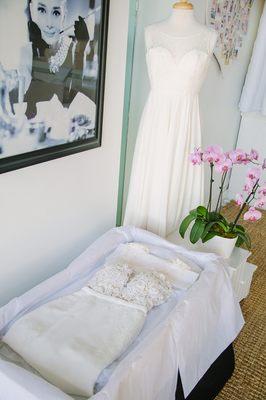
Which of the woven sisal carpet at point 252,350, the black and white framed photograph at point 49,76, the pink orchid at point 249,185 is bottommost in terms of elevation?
the woven sisal carpet at point 252,350

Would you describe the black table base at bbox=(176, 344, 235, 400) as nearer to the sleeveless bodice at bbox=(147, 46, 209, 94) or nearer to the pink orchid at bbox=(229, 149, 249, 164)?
the pink orchid at bbox=(229, 149, 249, 164)

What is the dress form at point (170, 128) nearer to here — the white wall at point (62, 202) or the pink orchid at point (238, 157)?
the white wall at point (62, 202)

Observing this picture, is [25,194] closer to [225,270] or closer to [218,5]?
[225,270]

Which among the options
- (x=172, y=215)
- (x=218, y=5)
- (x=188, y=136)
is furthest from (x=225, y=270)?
(x=218, y=5)

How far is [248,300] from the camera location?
2.00m

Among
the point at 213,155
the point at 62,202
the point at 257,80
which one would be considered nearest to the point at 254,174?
the point at 213,155

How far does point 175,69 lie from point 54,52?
59 centimetres

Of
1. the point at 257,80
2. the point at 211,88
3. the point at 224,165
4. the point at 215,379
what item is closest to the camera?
the point at 215,379

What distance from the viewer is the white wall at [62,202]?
4.03 ft

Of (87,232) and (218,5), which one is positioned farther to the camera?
(218,5)

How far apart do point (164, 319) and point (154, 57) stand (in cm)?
109

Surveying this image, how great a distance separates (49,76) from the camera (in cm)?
115

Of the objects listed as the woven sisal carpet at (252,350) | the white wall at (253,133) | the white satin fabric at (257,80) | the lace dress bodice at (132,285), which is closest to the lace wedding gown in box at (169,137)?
the lace dress bodice at (132,285)

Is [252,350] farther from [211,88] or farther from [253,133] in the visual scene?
[253,133]
